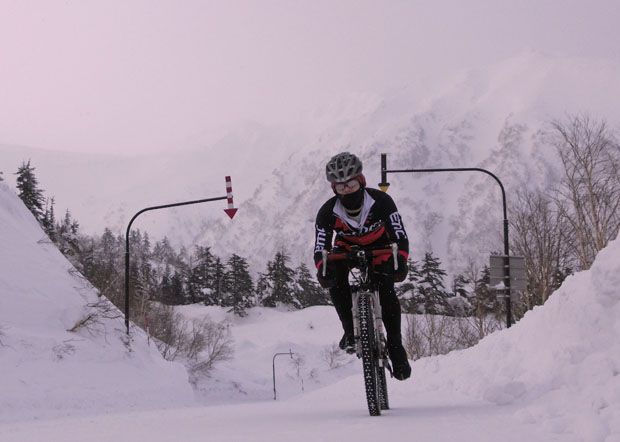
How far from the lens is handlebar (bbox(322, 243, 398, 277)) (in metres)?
5.79

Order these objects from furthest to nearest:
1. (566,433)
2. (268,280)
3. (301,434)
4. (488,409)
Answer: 1. (268,280)
2. (488,409)
3. (301,434)
4. (566,433)

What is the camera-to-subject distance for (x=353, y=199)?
605cm

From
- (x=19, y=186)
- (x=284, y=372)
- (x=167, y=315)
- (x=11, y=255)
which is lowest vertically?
(x=284, y=372)

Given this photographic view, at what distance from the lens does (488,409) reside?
5859mm

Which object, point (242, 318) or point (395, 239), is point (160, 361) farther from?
point (242, 318)

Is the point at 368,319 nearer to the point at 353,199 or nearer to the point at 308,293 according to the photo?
the point at 353,199

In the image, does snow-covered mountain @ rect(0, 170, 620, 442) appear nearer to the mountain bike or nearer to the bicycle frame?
the mountain bike

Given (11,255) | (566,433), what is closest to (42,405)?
(11,255)

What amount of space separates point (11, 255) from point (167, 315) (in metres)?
39.4

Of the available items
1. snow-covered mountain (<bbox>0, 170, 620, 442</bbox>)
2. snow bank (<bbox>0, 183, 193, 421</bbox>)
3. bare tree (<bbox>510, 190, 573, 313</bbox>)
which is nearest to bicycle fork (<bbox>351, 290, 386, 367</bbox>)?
snow-covered mountain (<bbox>0, 170, 620, 442</bbox>)

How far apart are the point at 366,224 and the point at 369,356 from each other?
1343 mm

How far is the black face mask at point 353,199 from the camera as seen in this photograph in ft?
19.9

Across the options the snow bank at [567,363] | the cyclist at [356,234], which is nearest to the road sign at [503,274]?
the snow bank at [567,363]

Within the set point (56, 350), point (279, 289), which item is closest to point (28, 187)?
point (56, 350)
